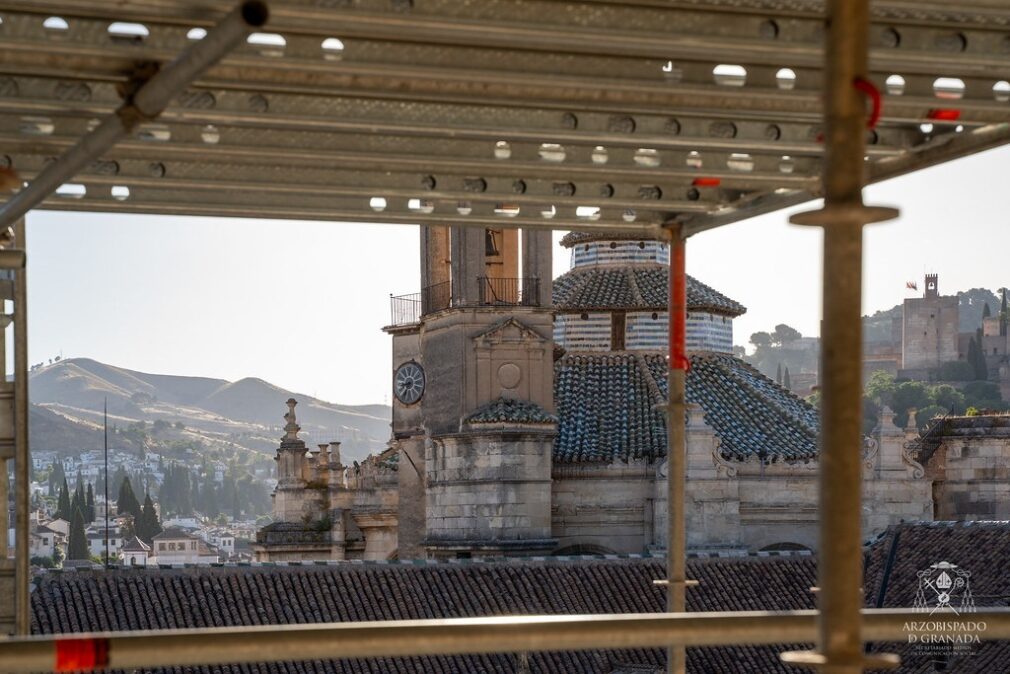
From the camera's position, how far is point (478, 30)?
7461 mm

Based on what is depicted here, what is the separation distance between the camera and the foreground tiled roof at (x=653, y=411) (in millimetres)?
39750

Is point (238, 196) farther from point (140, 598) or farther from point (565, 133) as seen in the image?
point (140, 598)

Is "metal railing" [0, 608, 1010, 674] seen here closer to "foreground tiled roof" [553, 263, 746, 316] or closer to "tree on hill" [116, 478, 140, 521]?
"foreground tiled roof" [553, 263, 746, 316]

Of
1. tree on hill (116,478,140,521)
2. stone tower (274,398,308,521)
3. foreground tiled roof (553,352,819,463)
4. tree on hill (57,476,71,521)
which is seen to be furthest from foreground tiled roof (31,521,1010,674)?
tree on hill (116,478,140,521)

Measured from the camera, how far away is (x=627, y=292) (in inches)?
1785

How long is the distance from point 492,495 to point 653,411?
18.0 feet

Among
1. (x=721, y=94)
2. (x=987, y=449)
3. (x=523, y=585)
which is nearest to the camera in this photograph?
(x=721, y=94)

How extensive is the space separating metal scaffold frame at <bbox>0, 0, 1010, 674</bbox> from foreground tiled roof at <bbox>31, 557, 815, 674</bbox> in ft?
63.8

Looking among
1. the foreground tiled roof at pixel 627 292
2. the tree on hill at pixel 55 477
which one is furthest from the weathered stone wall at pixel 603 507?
the tree on hill at pixel 55 477

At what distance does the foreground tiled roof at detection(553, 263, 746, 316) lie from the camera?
44812mm

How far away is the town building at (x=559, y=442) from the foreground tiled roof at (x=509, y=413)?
0.14 feet

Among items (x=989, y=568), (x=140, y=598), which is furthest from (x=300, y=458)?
(x=989, y=568)

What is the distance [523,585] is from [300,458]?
596 inches

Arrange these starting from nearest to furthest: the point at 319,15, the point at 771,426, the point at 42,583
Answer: the point at 319,15 → the point at 42,583 → the point at 771,426
